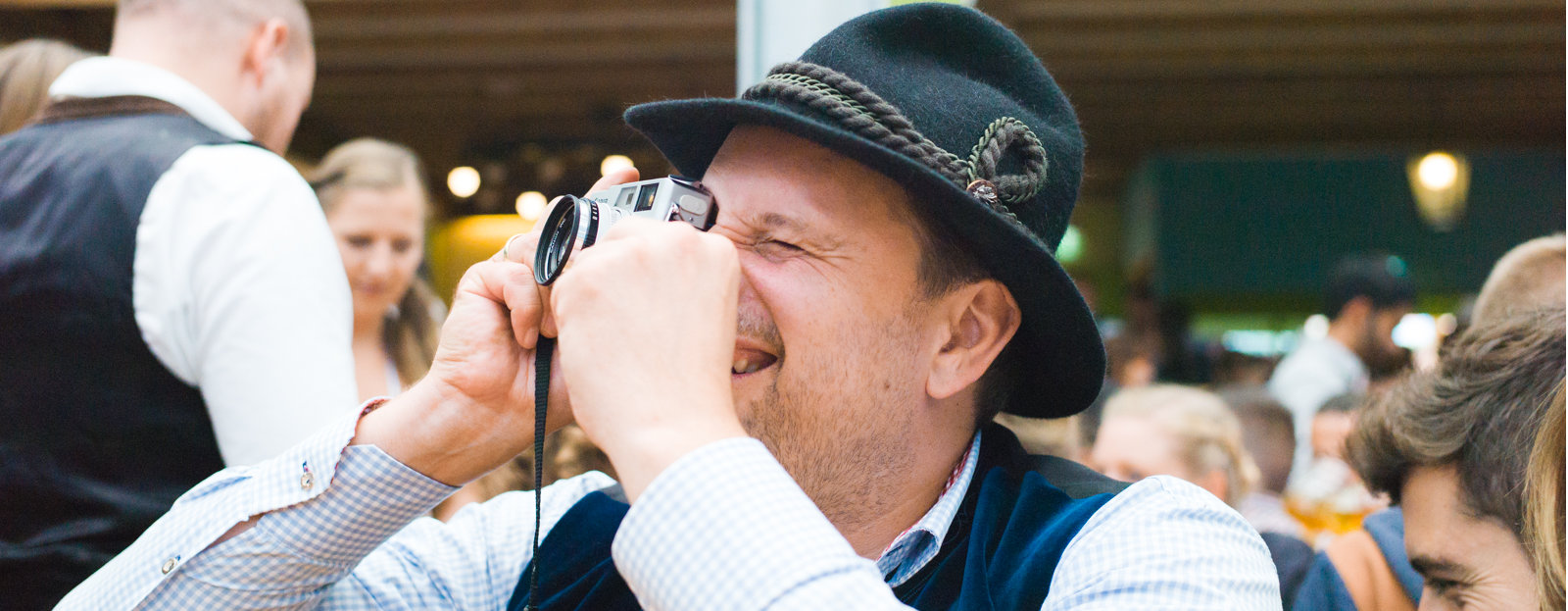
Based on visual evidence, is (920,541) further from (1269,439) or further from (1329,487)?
(1269,439)

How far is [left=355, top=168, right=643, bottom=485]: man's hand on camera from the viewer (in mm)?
1270

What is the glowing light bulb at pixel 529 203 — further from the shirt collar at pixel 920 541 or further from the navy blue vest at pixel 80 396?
the shirt collar at pixel 920 541

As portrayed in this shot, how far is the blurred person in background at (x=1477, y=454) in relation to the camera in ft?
4.51

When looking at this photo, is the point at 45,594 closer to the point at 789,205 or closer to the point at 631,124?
the point at 631,124

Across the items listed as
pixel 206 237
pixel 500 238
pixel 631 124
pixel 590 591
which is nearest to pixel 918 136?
pixel 631 124

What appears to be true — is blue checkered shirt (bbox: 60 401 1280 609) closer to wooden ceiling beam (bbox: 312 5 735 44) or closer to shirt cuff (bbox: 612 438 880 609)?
shirt cuff (bbox: 612 438 880 609)

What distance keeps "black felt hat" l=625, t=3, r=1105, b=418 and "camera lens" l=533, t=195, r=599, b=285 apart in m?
0.19

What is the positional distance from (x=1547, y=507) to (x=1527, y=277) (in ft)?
3.41

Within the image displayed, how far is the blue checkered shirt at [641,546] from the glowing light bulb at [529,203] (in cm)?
813

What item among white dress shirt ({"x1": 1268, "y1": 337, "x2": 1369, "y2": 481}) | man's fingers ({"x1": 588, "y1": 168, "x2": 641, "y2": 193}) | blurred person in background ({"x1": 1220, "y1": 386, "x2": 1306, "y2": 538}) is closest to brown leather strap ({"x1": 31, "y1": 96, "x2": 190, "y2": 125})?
man's fingers ({"x1": 588, "y1": 168, "x2": 641, "y2": 193})

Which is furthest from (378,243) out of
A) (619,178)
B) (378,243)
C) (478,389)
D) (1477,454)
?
(1477,454)

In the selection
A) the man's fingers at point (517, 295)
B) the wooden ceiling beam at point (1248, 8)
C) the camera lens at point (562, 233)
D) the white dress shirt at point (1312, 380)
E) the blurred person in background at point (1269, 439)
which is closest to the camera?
the camera lens at point (562, 233)

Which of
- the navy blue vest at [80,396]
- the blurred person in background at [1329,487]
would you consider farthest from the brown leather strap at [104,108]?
the blurred person in background at [1329,487]

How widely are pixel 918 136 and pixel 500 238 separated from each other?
10.7m
